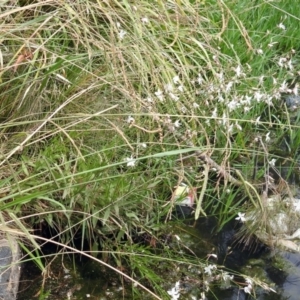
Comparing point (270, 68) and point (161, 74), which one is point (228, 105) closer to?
point (161, 74)

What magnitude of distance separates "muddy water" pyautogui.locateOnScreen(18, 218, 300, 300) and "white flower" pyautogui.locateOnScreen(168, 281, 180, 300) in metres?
0.09

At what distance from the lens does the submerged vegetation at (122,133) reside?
2.45 meters

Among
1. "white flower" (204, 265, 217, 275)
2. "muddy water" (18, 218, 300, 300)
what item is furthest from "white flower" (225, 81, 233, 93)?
"white flower" (204, 265, 217, 275)

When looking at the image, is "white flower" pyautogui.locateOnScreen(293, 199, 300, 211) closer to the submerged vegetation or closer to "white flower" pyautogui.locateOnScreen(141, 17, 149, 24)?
the submerged vegetation

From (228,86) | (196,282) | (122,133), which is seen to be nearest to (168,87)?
(228,86)

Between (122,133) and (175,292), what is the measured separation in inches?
21.5

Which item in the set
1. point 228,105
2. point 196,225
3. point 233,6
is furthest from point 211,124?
point 233,6

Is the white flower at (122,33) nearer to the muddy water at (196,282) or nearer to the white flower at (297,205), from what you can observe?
the muddy water at (196,282)

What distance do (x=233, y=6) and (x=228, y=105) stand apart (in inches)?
47.0

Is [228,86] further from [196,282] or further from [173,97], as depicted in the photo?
[196,282]

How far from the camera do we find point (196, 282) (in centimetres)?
259

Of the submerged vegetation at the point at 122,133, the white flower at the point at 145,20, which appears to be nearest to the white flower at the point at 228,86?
the submerged vegetation at the point at 122,133

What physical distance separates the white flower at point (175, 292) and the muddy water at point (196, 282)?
9cm

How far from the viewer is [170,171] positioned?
2664 mm
